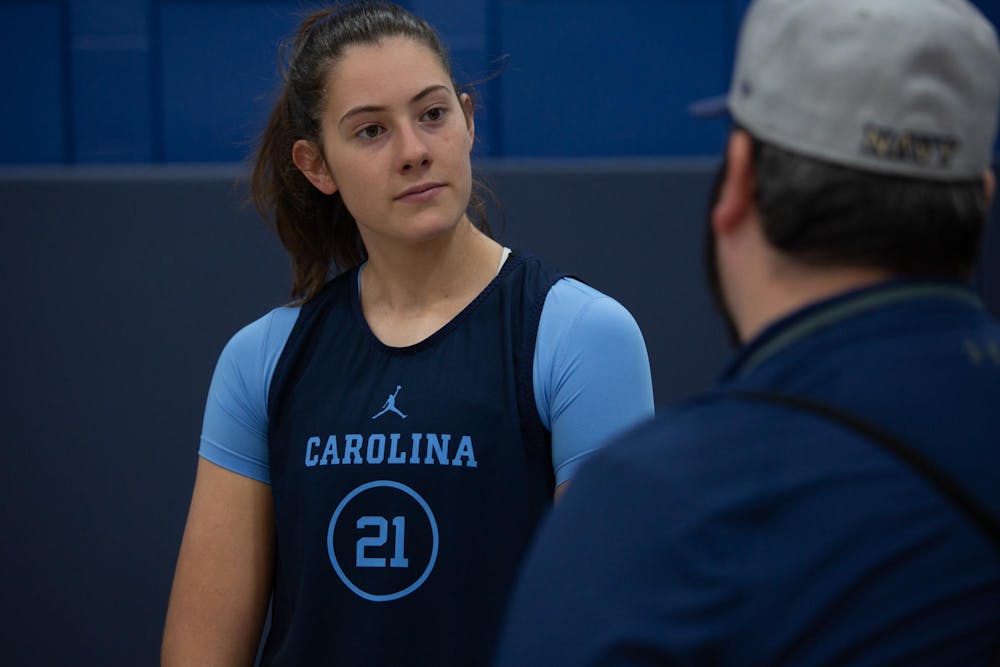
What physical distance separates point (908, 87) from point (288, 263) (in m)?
1.99

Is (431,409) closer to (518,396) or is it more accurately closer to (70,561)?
(518,396)

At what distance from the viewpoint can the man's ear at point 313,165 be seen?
4.90 feet

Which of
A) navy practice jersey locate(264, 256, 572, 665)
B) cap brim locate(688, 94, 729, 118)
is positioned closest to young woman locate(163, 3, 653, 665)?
navy practice jersey locate(264, 256, 572, 665)

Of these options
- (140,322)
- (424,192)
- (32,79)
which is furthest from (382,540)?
(32,79)

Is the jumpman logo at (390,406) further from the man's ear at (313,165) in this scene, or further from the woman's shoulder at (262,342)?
the man's ear at (313,165)

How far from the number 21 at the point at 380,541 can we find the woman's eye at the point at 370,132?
18.2 inches

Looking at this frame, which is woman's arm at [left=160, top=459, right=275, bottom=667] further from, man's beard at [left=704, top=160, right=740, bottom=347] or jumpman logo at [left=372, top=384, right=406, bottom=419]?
man's beard at [left=704, top=160, right=740, bottom=347]

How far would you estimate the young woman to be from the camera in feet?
4.22

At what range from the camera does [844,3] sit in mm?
666

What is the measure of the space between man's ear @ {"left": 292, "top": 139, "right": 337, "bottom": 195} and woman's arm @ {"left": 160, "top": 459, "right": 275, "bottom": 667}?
38 centimetres

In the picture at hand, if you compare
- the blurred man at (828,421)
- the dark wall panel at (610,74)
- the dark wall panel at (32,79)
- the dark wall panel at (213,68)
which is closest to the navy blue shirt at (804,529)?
the blurred man at (828,421)

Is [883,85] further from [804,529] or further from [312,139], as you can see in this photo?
[312,139]

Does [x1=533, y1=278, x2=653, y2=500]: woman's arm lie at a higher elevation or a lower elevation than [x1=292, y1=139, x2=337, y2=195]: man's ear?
lower

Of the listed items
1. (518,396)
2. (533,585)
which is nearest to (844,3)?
(533,585)
